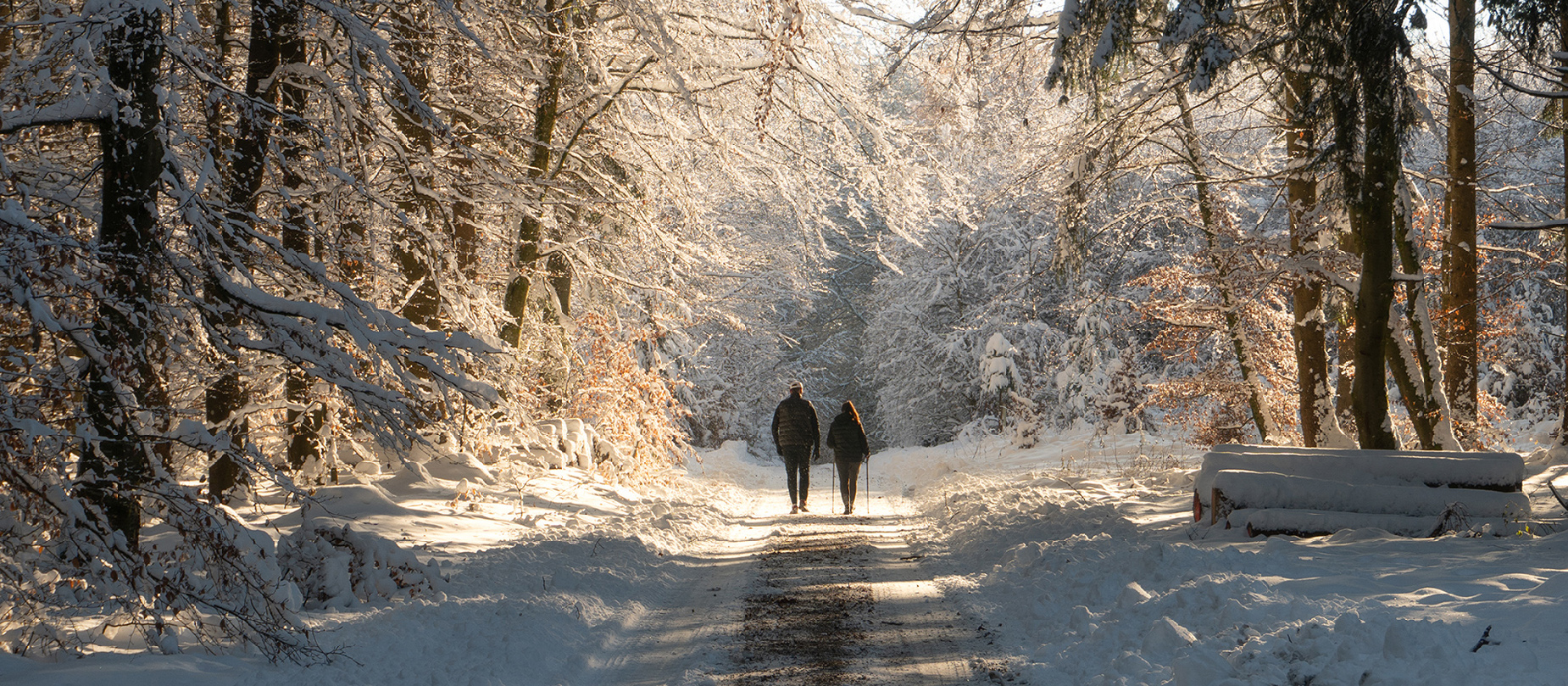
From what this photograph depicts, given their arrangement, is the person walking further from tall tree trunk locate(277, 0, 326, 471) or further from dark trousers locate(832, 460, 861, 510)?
tall tree trunk locate(277, 0, 326, 471)

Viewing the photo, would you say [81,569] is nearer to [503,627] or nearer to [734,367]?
[503,627]

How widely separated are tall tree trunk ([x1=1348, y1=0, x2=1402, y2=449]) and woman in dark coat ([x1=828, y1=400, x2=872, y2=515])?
21.4 ft

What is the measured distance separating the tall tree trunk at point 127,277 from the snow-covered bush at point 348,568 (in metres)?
1.01

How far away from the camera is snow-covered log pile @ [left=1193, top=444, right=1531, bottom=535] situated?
28.0ft

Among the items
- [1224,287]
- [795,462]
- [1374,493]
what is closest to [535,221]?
[795,462]

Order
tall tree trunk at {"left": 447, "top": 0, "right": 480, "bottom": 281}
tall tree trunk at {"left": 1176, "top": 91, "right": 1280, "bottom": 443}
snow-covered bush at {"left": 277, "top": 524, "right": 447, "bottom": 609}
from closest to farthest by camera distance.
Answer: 1. snow-covered bush at {"left": 277, "top": 524, "right": 447, "bottom": 609}
2. tall tree trunk at {"left": 447, "top": 0, "right": 480, "bottom": 281}
3. tall tree trunk at {"left": 1176, "top": 91, "right": 1280, "bottom": 443}

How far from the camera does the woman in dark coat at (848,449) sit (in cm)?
1421

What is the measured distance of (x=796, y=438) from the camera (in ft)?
47.5

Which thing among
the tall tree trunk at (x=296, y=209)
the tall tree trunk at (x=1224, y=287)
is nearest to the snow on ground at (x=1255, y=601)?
the tall tree trunk at (x=1224, y=287)

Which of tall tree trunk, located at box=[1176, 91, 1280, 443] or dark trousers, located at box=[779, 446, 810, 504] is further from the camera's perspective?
dark trousers, located at box=[779, 446, 810, 504]

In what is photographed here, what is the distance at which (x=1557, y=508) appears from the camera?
370 inches

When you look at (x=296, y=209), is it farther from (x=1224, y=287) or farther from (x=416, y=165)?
(x=1224, y=287)

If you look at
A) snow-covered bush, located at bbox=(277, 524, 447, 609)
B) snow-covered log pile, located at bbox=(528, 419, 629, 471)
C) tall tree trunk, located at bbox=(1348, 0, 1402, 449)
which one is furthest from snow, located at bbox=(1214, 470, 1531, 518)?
snow-covered log pile, located at bbox=(528, 419, 629, 471)

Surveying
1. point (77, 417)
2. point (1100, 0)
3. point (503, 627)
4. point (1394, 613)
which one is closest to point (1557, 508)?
point (1394, 613)
